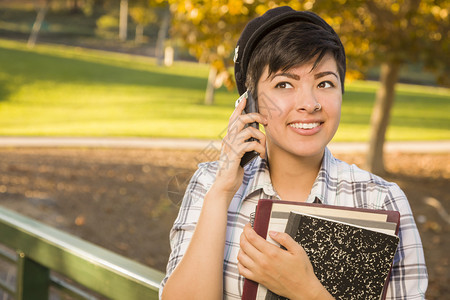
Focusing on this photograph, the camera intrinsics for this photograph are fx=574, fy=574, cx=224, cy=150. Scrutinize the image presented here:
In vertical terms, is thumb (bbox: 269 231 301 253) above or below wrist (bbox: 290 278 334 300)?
above

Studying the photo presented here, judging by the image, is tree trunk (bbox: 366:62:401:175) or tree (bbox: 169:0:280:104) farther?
tree trunk (bbox: 366:62:401:175)

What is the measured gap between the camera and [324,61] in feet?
5.32

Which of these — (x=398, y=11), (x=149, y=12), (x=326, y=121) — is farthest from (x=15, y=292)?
(x=149, y=12)

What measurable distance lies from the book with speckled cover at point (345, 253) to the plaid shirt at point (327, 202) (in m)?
0.20

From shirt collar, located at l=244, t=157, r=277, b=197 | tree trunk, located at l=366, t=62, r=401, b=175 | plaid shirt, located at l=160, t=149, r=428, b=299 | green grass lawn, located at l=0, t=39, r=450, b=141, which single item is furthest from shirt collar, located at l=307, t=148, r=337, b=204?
green grass lawn, located at l=0, t=39, r=450, b=141

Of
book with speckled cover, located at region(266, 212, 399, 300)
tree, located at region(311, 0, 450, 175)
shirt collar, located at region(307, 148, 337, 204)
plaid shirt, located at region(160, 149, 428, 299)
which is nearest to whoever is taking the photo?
book with speckled cover, located at region(266, 212, 399, 300)

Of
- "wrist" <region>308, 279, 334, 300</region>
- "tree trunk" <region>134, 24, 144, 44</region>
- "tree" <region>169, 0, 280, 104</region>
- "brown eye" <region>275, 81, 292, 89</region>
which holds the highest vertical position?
"tree trunk" <region>134, 24, 144, 44</region>

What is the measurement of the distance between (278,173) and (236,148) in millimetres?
210

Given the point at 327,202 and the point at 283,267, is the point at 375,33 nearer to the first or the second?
the point at 327,202

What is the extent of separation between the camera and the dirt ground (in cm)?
794

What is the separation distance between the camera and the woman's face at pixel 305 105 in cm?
158

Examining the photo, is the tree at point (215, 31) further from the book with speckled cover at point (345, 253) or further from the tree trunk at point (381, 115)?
the book with speckled cover at point (345, 253)

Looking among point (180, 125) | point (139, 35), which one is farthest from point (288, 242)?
point (139, 35)

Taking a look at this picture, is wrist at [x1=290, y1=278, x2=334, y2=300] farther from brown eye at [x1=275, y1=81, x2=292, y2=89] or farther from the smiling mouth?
brown eye at [x1=275, y1=81, x2=292, y2=89]
